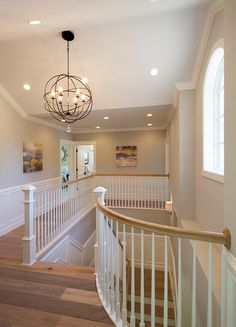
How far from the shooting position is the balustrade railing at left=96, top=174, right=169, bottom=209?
662 centimetres

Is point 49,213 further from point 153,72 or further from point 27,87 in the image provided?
point 153,72

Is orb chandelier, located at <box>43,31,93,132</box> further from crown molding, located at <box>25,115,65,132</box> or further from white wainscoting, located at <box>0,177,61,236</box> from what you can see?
white wainscoting, located at <box>0,177,61,236</box>

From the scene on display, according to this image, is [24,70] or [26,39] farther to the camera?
[24,70]

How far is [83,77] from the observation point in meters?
4.28

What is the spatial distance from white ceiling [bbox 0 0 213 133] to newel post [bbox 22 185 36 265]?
240 cm

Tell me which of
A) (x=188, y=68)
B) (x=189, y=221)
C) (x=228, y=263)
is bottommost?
(x=189, y=221)

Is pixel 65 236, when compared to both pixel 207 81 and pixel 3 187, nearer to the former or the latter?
pixel 3 187

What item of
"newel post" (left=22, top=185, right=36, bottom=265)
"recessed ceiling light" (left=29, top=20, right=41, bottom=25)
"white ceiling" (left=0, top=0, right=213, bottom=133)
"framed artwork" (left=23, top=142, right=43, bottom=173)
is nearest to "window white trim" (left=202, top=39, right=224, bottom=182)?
"white ceiling" (left=0, top=0, right=213, bottom=133)

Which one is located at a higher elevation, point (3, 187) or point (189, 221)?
point (3, 187)

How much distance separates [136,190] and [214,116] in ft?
13.5

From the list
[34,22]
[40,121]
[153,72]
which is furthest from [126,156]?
[34,22]

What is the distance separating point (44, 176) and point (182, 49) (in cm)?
502

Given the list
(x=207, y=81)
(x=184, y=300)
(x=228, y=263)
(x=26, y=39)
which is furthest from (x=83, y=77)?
(x=184, y=300)

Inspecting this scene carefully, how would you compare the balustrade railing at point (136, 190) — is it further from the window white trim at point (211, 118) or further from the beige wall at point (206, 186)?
the window white trim at point (211, 118)
